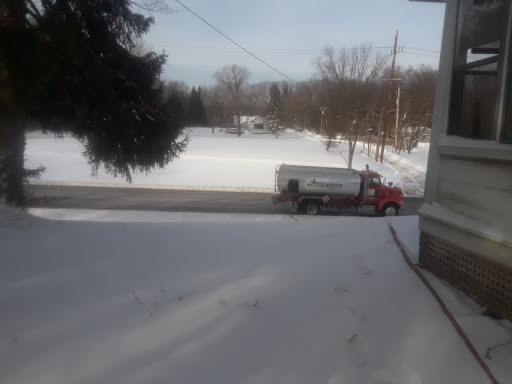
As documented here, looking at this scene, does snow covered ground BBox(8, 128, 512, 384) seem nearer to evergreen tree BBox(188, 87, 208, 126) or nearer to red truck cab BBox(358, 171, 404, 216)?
red truck cab BBox(358, 171, 404, 216)

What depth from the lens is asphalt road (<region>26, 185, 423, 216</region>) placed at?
1586 cm

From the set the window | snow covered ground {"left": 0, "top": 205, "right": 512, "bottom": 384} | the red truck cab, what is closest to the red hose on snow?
snow covered ground {"left": 0, "top": 205, "right": 512, "bottom": 384}

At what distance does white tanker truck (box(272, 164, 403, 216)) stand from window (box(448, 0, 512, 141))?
38.6 ft

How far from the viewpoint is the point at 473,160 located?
140 inches

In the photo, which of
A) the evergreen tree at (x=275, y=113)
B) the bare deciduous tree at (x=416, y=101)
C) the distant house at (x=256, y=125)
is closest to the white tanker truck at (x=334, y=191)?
the bare deciduous tree at (x=416, y=101)

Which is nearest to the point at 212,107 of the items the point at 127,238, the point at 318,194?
the point at 318,194

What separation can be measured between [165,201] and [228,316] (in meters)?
14.7

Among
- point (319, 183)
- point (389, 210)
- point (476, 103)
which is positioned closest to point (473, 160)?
point (476, 103)

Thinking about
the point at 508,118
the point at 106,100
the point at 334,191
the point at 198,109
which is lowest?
the point at 334,191

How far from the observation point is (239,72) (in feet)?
257

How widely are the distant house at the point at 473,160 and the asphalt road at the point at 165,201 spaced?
11804 millimetres

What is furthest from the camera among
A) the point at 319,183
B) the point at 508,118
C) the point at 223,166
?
the point at 223,166

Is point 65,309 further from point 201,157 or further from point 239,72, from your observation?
point 239,72

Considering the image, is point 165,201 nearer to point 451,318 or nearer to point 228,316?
point 228,316
